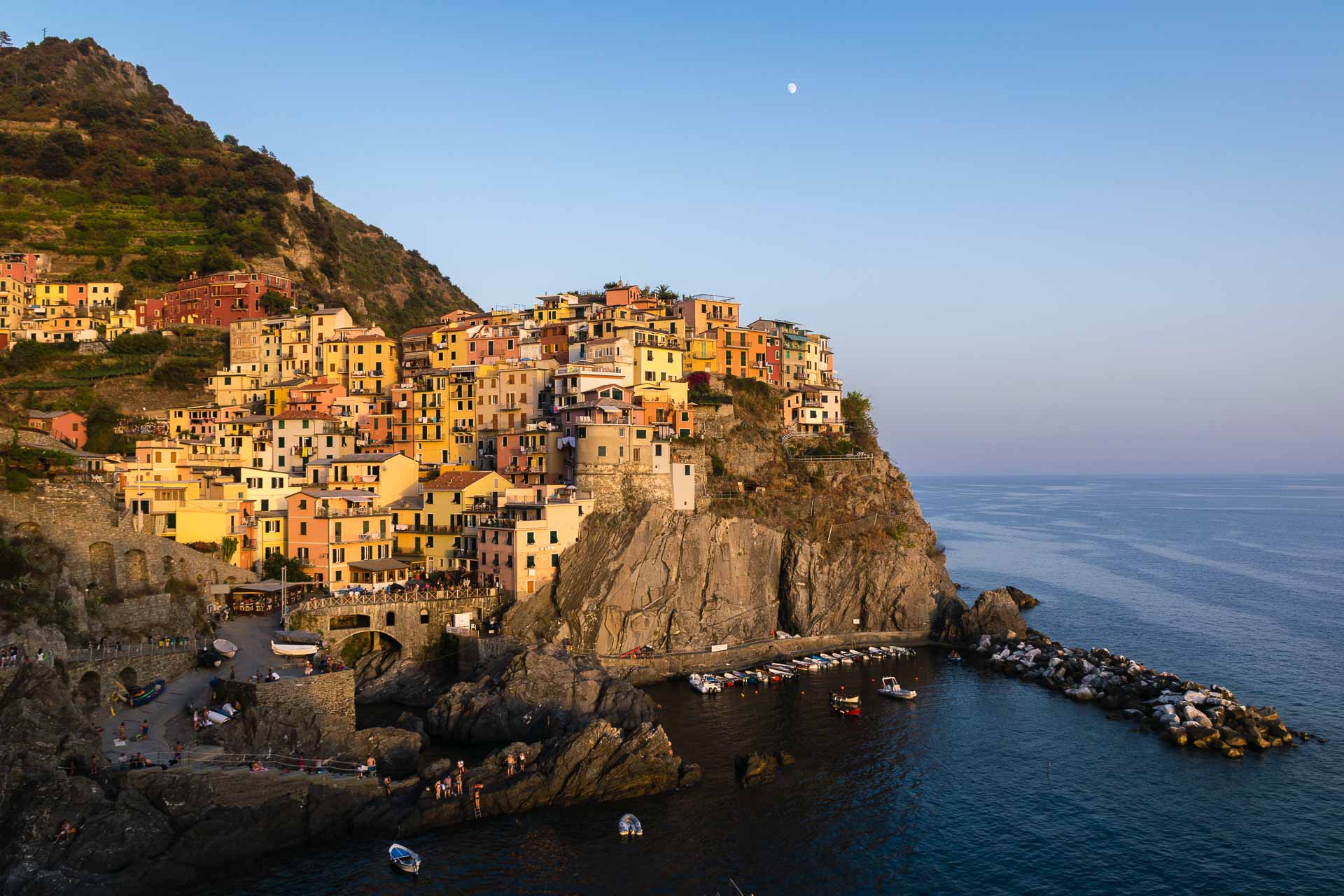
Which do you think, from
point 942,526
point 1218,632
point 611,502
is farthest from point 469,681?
point 942,526

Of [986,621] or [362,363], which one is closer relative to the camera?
[986,621]

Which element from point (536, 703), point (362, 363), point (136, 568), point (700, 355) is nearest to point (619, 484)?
point (536, 703)

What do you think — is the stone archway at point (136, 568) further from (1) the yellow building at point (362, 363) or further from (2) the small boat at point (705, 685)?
(1) the yellow building at point (362, 363)

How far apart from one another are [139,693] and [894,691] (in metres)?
39.2

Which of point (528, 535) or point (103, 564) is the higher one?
point (528, 535)

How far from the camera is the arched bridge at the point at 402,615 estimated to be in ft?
166

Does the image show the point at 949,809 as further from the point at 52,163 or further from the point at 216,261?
the point at 52,163

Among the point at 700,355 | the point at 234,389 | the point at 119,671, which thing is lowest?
the point at 119,671

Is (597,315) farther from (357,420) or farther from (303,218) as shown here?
(303,218)

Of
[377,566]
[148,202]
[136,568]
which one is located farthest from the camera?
[148,202]

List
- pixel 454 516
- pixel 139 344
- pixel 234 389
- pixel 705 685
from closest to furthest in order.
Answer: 1. pixel 705 685
2. pixel 454 516
3. pixel 234 389
4. pixel 139 344

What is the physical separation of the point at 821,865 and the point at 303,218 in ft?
337

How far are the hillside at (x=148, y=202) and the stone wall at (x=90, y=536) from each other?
53.1 meters

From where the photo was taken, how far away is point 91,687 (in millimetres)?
37812
